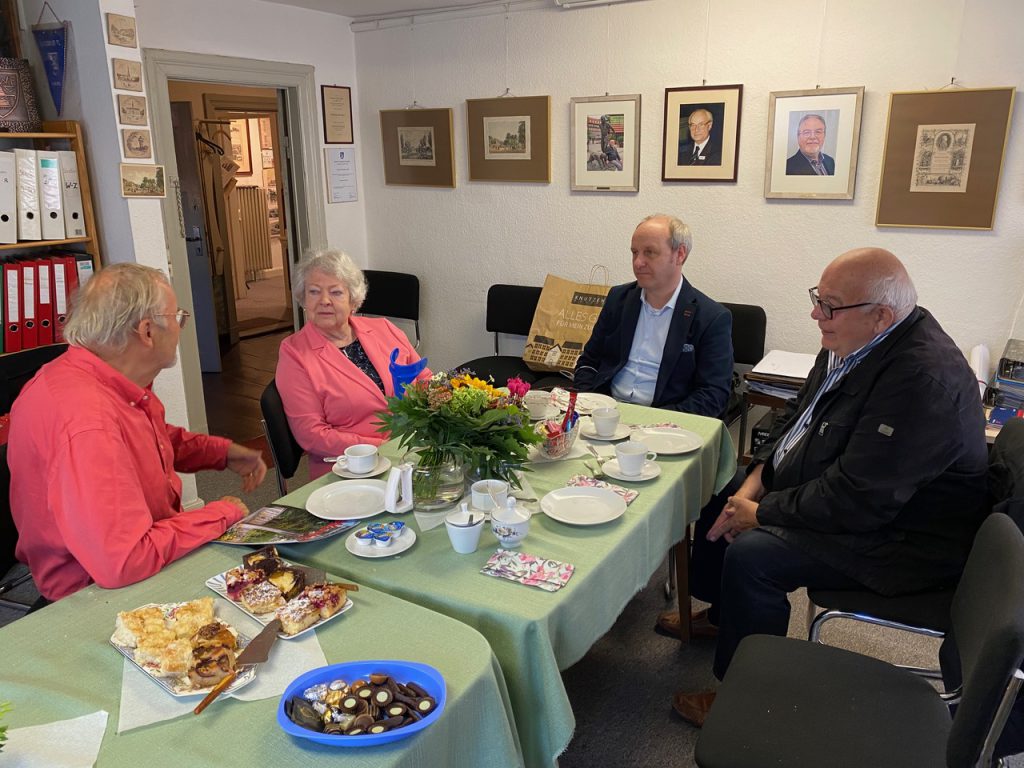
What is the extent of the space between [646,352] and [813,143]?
1.32 meters

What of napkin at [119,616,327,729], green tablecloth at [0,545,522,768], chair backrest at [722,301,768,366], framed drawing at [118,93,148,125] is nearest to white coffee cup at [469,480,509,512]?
Result: green tablecloth at [0,545,522,768]

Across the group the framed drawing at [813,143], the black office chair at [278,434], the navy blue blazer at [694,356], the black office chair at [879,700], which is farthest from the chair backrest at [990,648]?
the framed drawing at [813,143]

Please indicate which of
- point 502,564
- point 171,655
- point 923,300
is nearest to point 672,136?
point 923,300

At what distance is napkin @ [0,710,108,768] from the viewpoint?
1.00 meters

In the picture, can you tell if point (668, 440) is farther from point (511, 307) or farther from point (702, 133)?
point (511, 307)

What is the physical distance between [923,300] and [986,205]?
449 mm

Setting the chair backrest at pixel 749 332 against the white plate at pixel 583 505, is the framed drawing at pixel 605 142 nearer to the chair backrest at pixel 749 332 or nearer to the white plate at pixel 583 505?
the chair backrest at pixel 749 332

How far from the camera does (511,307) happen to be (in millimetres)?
4293

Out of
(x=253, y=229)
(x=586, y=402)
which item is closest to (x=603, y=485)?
(x=586, y=402)

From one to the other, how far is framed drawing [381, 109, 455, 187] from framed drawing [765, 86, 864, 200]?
72.5 inches

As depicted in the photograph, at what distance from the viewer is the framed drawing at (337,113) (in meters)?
4.51

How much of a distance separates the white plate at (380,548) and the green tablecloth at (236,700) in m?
0.13

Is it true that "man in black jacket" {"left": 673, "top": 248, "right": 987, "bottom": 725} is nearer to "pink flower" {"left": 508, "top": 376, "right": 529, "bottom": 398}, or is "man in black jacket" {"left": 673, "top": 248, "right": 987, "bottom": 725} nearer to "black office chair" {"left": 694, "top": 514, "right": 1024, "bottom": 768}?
"black office chair" {"left": 694, "top": 514, "right": 1024, "bottom": 768}

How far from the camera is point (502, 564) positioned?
4.82ft
